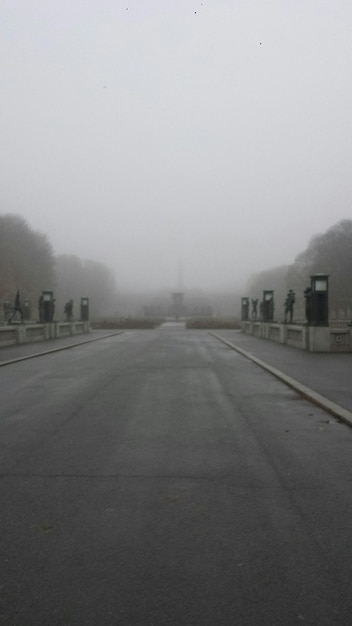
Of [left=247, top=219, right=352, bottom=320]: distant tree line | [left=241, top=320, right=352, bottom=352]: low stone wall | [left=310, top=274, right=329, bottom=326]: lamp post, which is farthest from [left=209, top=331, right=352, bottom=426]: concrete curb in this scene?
[left=247, top=219, right=352, bottom=320]: distant tree line

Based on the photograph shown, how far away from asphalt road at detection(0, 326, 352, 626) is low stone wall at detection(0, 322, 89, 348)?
63.7ft

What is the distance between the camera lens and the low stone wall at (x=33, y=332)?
27547mm

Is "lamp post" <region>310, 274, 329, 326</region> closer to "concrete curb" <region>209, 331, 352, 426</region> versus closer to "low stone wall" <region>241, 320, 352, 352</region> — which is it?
"low stone wall" <region>241, 320, 352, 352</region>

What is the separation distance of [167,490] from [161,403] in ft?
15.6

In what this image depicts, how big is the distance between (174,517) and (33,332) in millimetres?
28786

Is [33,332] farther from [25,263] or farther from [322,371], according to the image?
[25,263]

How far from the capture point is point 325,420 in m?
8.25

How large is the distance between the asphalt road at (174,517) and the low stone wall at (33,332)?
19419 millimetres

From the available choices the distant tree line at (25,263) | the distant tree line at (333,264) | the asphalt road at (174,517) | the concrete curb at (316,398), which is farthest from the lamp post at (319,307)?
the distant tree line at (25,263)

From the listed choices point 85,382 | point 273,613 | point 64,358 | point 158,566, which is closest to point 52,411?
point 85,382

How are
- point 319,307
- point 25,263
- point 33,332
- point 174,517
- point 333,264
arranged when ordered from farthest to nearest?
point 25,263, point 333,264, point 33,332, point 319,307, point 174,517

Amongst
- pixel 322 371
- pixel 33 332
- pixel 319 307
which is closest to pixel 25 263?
pixel 33 332

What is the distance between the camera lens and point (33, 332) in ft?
105

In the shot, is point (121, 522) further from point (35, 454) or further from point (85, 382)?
point (85, 382)
